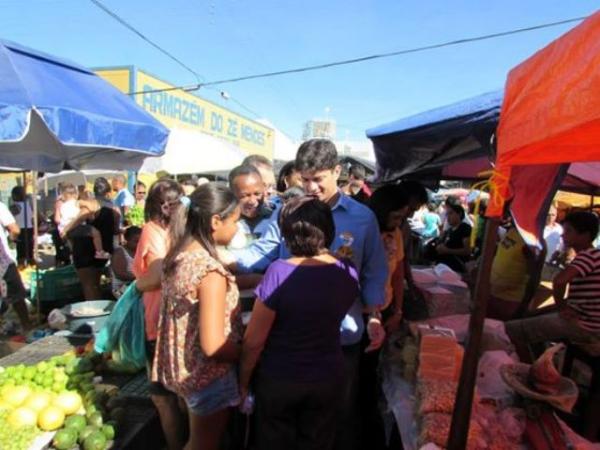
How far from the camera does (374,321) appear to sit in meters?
2.47

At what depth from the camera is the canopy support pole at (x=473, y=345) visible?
1.85 metres

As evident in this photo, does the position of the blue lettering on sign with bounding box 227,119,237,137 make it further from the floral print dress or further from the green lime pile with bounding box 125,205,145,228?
the floral print dress

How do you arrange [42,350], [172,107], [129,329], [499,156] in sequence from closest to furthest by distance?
[499,156] < [129,329] < [42,350] < [172,107]

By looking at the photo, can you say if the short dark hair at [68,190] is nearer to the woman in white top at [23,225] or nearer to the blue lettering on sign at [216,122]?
the woman in white top at [23,225]

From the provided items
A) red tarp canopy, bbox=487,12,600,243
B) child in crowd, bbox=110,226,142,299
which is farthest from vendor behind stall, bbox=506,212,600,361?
child in crowd, bbox=110,226,142,299

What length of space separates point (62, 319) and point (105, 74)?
12.4 metres

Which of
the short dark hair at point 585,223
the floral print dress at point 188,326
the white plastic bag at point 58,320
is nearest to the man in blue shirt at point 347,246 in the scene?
the floral print dress at point 188,326

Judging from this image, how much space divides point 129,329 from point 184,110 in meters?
15.9

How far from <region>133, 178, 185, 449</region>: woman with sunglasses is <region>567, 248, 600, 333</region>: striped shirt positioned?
9.43 feet

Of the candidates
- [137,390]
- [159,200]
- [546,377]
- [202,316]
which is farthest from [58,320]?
[546,377]

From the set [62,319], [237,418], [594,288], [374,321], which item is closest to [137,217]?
[62,319]

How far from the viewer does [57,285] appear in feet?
18.1

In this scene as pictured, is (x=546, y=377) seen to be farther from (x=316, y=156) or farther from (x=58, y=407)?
(x=58, y=407)

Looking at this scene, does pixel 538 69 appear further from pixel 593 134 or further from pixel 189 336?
pixel 189 336
